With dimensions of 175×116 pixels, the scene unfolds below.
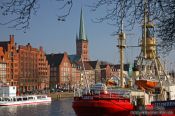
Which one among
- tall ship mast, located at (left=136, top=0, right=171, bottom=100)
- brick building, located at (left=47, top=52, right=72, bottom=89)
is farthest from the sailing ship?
brick building, located at (left=47, top=52, right=72, bottom=89)

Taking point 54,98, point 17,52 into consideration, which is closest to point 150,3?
point 54,98

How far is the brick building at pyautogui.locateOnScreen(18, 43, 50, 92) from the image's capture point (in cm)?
10919

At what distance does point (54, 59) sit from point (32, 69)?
2000 centimetres

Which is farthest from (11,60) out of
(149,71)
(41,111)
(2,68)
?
(149,71)

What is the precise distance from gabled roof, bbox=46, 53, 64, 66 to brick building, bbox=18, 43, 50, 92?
7.19 m

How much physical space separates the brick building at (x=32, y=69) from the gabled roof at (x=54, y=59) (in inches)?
283

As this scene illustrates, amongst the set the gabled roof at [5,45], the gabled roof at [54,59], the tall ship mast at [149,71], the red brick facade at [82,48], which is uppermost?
the red brick facade at [82,48]

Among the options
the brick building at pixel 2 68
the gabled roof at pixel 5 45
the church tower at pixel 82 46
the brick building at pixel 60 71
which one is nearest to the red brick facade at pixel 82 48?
the church tower at pixel 82 46

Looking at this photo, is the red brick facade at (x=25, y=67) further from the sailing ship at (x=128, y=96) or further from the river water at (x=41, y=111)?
the sailing ship at (x=128, y=96)

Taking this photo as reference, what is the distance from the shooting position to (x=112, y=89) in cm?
2872

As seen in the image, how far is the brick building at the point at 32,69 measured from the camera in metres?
109

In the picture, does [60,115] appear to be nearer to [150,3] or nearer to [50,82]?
[150,3]

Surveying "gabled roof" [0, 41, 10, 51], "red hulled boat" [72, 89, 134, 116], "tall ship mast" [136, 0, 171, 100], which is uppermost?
"gabled roof" [0, 41, 10, 51]

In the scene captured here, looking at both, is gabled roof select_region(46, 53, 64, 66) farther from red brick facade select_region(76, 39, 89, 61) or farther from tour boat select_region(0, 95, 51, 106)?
tour boat select_region(0, 95, 51, 106)
